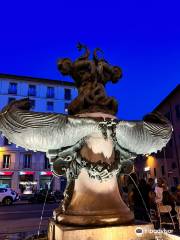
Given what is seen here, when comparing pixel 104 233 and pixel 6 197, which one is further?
pixel 6 197

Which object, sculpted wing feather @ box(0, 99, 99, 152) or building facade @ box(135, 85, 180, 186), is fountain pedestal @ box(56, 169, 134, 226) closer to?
sculpted wing feather @ box(0, 99, 99, 152)

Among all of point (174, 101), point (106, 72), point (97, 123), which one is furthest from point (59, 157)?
point (174, 101)

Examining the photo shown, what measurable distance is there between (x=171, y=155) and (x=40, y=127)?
28378 mm

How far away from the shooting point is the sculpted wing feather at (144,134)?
3.59 metres

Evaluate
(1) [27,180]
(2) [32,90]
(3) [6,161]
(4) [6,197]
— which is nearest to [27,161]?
(1) [27,180]

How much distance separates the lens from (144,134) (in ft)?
12.1

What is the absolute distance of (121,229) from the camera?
10.2 feet

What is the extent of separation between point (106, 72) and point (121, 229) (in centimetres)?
259

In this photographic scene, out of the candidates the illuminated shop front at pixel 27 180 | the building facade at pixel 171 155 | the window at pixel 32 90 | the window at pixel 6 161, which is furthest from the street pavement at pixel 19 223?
the window at pixel 32 90

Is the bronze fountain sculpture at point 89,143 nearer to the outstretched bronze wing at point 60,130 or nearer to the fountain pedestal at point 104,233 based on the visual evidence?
the outstretched bronze wing at point 60,130

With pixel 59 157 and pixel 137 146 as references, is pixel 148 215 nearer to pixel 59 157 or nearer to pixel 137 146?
pixel 137 146

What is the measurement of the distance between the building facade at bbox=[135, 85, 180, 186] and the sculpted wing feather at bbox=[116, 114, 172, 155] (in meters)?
23.5

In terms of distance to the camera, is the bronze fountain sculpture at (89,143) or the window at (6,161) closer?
the bronze fountain sculpture at (89,143)

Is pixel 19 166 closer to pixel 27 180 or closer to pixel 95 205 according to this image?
pixel 27 180
